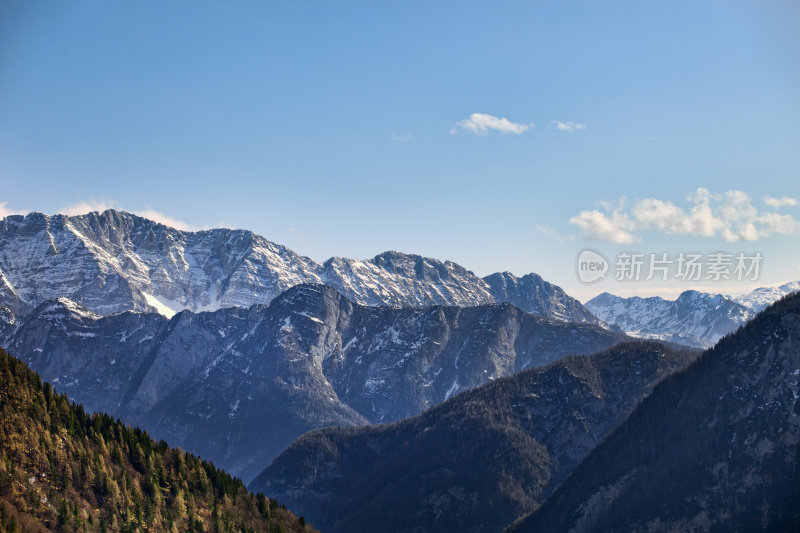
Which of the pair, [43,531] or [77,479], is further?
[77,479]

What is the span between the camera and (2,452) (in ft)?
616

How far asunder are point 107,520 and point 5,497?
26.1 meters

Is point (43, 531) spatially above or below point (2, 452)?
below

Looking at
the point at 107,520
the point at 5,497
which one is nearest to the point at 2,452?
the point at 5,497

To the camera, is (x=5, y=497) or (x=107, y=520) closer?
(x=5, y=497)

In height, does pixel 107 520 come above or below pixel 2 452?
below

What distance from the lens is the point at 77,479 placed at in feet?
654

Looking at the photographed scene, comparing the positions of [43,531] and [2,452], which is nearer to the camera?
[43,531]

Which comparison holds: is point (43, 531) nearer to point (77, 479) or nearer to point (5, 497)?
→ point (5, 497)

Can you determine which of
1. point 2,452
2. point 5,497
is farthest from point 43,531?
point 2,452

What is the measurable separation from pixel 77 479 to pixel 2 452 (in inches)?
792

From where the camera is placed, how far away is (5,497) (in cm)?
17662

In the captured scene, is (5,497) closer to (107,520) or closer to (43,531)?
(43,531)

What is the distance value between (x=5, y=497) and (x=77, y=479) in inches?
940
